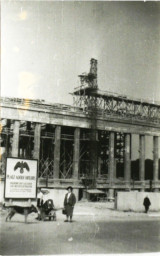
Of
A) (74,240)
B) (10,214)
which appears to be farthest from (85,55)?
(74,240)

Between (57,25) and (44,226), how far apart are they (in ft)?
32.4

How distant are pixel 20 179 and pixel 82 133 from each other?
37.0 meters

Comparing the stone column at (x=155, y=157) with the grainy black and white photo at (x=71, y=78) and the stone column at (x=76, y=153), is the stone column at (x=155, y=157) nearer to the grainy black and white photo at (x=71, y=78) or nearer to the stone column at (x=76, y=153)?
the stone column at (x=76, y=153)

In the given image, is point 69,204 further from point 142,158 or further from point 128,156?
point 142,158

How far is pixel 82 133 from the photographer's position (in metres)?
53.9

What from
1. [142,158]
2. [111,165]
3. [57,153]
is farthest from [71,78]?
[142,158]

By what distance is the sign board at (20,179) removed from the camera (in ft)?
55.0

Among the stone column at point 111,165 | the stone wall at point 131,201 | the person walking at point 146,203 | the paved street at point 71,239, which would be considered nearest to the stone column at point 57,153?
the stone column at point 111,165

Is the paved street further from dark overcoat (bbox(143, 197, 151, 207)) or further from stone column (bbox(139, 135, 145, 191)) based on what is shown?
stone column (bbox(139, 135, 145, 191))

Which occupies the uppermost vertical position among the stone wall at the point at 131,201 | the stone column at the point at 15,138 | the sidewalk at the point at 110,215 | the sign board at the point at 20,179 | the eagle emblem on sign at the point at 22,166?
the stone column at the point at 15,138

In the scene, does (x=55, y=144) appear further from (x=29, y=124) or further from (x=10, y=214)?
(x=10, y=214)

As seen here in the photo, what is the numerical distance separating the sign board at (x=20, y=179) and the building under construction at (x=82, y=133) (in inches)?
982

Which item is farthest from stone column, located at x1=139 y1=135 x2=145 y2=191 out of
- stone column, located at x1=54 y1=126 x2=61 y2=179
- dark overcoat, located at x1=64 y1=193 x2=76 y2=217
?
dark overcoat, located at x1=64 y1=193 x2=76 y2=217

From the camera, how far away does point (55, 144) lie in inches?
1896
